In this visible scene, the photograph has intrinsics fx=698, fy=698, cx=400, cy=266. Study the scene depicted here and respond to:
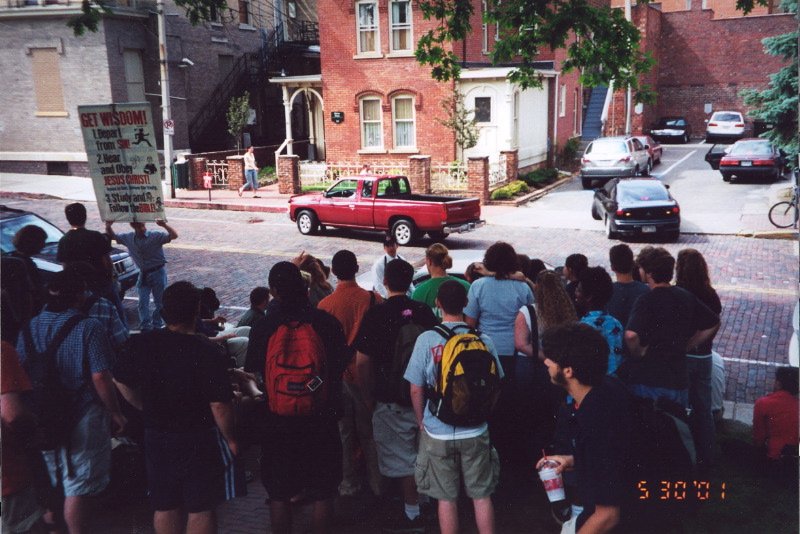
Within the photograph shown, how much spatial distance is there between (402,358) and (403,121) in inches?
946

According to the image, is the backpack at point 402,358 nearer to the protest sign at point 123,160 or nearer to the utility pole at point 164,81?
the protest sign at point 123,160

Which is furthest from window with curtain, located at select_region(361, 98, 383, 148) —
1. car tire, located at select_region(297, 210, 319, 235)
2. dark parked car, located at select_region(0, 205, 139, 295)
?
dark parked car, located at select_region(0, 205, 139, 295)

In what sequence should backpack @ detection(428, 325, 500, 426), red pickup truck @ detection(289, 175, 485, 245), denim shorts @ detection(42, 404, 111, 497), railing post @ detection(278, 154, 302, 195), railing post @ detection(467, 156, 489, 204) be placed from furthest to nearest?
railing post @ detection(278, 154, 302, 195), railing post @ detection(467, 156, 489, 204), red pickup truck @ detection(289, 175, 485, 245), denim shorts @ detection(42, 404, 111, 497), backpack @ detection(428, 325, 500, 426)

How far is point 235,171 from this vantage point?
26859 millimetres

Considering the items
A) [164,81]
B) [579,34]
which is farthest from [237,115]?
[579,34]

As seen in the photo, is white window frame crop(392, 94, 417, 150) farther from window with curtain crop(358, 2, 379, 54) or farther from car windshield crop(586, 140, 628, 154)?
car windshield crop(586, 140, 628, 154)

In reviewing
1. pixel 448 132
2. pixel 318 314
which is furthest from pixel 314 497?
pixel 448 132

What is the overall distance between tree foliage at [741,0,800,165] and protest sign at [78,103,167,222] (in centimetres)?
1555

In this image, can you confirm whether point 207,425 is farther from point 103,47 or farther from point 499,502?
point 103,47

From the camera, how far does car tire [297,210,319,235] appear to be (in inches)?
738

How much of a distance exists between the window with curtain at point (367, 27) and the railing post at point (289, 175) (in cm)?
554

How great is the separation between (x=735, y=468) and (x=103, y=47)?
1070 inches

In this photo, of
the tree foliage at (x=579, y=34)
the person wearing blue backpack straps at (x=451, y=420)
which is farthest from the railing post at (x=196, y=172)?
the person wearing blue backpack straps at (x=451, y=420)

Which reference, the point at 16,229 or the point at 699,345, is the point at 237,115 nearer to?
the point at 16,229
